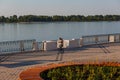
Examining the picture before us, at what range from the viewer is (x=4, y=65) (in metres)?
15.3

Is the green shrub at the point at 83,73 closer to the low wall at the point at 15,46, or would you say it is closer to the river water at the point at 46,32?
the low wall at the point at 15,46

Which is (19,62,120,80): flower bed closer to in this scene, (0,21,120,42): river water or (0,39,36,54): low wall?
(0,39,36,54): low wall

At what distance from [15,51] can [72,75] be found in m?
11.5

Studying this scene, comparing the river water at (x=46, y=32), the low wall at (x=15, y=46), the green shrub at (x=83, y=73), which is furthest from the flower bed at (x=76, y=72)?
the river water at (x=46, y=32)

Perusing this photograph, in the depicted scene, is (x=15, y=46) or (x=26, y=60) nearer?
(x=26, y=60)

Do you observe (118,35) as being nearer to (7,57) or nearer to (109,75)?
(7,57)

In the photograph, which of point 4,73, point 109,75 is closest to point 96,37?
point 4,73

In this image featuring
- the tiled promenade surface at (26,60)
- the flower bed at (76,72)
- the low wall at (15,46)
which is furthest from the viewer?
the low wall at (15,46)

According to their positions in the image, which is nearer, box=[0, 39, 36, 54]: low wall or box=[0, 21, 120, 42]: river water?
box=[0, 39, 36, 54]: low wall

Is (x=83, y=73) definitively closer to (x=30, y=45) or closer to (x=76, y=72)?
(x=76, y=72)

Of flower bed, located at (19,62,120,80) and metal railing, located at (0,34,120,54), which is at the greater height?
flower bed, located at (19,62,120,80)

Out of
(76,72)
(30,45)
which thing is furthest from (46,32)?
(76,72)

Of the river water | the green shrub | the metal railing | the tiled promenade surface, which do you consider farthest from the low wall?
the river water

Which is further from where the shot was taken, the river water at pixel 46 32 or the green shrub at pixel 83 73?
the river water at pixel 46 32
